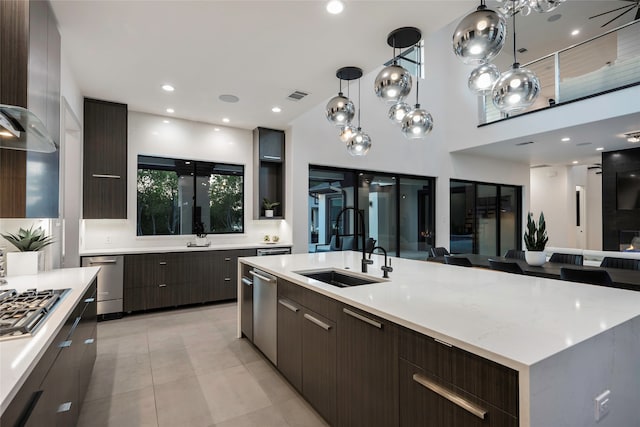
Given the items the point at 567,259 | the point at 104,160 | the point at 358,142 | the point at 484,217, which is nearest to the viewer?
the point at 358,142

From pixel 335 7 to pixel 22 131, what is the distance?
2.15 metres

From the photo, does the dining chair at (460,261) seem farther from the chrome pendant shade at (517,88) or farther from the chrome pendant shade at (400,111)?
the chrome pendant shade at (517,88)

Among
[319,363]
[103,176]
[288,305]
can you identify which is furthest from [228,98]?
[319,363]

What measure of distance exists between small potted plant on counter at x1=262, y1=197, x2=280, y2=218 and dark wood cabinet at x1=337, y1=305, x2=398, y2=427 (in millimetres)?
3778

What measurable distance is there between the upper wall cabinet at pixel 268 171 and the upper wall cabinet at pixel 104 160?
6.39 ft

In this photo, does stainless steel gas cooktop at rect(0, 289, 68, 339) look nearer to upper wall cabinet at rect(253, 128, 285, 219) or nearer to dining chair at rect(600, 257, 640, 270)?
upper wall cabinet at rect(253, 128, 285, 219)

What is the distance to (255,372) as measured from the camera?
2.81 m

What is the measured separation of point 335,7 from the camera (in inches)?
93.0

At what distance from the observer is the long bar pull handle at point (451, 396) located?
1117mm

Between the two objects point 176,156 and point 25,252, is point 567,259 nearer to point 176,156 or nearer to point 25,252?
point 176,156

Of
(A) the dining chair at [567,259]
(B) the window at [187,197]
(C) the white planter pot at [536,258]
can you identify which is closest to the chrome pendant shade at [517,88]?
(C) the white planter pot at [536,258]

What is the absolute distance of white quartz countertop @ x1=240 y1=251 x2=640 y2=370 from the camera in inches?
44.7

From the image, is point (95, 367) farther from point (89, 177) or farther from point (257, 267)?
point (89, 177)

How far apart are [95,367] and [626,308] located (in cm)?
391
